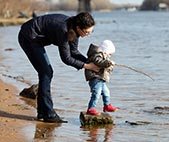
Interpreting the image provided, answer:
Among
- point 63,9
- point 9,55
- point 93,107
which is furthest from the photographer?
point 63,9

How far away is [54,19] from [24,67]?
10.2 metres

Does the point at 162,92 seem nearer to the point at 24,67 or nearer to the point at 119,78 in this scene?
the point at 119,78

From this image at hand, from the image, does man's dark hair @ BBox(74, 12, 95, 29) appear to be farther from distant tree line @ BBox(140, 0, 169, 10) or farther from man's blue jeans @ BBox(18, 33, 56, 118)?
distant tree line @ BBox(140, 0, 169, 10)

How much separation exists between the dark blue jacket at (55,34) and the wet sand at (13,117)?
1139mm

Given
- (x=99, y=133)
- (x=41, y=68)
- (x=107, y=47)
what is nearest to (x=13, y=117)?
(x=41, y=68)

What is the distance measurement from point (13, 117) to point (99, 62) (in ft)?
5.23

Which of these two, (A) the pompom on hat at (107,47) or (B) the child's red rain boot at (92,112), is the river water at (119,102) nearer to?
(B) the child's red rain boot at (92,112)

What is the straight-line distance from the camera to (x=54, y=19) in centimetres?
775

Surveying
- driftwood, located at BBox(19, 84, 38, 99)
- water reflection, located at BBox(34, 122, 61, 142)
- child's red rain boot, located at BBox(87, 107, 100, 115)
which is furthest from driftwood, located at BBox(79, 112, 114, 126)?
driftwood, located at BBox(19, 84, 38, 99)

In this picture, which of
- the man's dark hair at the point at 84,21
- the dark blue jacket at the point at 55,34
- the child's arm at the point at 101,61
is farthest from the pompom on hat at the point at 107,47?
the man's dark hair at the point at 84,21

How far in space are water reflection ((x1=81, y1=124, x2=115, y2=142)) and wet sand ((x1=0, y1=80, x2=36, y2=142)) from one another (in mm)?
833

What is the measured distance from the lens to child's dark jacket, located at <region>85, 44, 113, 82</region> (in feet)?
26.2

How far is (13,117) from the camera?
8.55m

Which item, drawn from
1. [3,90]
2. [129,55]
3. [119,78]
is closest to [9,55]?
[129,55]
